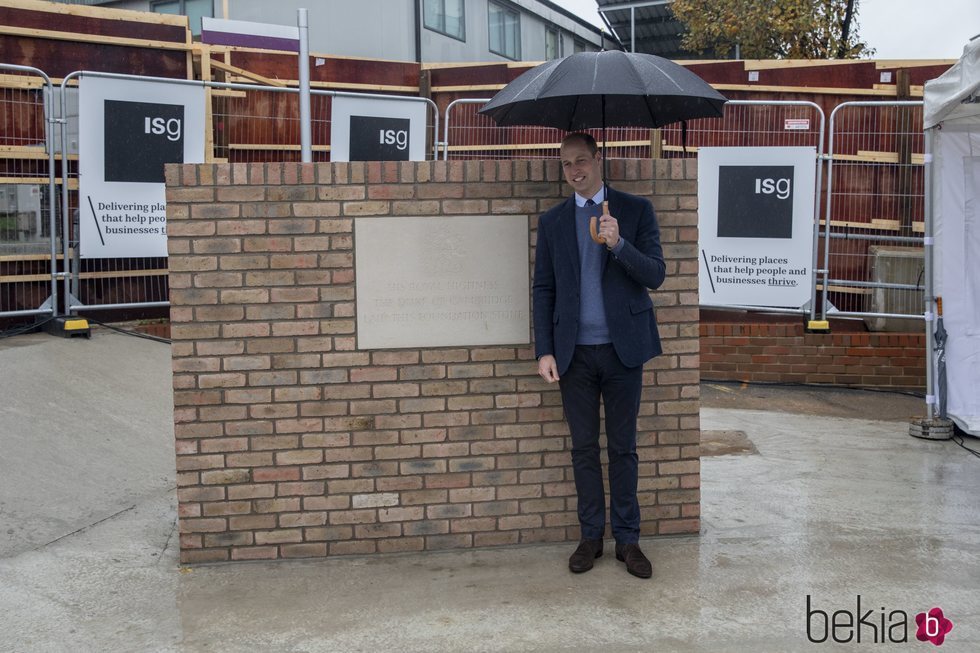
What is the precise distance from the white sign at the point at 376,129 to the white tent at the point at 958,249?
16.7ft

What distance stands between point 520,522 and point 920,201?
6.80 m

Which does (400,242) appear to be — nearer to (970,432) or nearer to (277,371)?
(277,371)

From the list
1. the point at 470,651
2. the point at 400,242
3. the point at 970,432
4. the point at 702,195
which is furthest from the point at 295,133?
the point at 470,651

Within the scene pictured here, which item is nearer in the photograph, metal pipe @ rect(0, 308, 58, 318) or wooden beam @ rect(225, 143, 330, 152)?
metal pipe @ rect(0, 308, 58, 318)

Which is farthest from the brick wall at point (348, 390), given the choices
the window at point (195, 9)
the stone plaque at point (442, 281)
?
the window at point (195, 9)

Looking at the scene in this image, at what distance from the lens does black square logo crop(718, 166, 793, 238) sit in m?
9.59

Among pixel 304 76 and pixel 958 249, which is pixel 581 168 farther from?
pixel 958 249

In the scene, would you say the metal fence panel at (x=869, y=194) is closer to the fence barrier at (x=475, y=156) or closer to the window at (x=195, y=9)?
the fence barrier at (x=475, y=156)

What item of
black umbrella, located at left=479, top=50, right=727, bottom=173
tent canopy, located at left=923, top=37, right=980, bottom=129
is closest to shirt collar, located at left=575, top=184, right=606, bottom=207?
black umbrella, located at left=479, top=50, right=727, bottom=173

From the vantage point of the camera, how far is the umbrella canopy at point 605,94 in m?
4.39

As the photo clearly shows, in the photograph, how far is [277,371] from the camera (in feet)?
15.9

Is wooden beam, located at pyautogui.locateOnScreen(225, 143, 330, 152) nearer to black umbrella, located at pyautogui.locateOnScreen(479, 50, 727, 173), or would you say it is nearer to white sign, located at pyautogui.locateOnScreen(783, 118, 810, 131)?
white sign, located at pyautogui.locateOnScreen(783, 118, 810, 131)

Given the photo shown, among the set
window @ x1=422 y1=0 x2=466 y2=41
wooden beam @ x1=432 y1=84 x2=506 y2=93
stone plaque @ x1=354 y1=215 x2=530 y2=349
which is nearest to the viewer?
stone plaque @ x1=354 y1=215 x2=530 y2=349

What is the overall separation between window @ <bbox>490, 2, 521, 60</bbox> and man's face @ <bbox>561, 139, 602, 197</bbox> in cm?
2021
